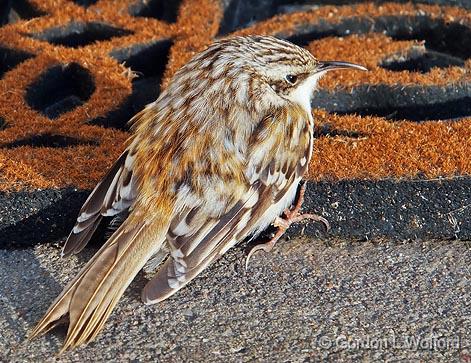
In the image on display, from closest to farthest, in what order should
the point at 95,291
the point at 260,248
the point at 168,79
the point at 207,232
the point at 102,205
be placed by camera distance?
the point at 95,291
the point at 207,232
the point at 102,205
the point at 260,248
the point at 168,79

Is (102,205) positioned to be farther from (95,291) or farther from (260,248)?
(260,248)

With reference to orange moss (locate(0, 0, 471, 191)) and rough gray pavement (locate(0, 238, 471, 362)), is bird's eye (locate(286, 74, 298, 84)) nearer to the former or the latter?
orange moss (locate(0, 0, 471, 191))

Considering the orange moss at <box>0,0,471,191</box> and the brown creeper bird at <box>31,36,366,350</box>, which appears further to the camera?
the orange moss at <box>0,0,471,191</box>

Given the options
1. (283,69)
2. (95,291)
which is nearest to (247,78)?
(283,69)

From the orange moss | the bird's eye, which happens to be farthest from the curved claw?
the bird's eye

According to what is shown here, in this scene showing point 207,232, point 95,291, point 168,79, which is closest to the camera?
point 95,291

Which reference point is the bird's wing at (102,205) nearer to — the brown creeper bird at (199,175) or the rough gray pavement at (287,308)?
the brown creeper bird at (199,175)
